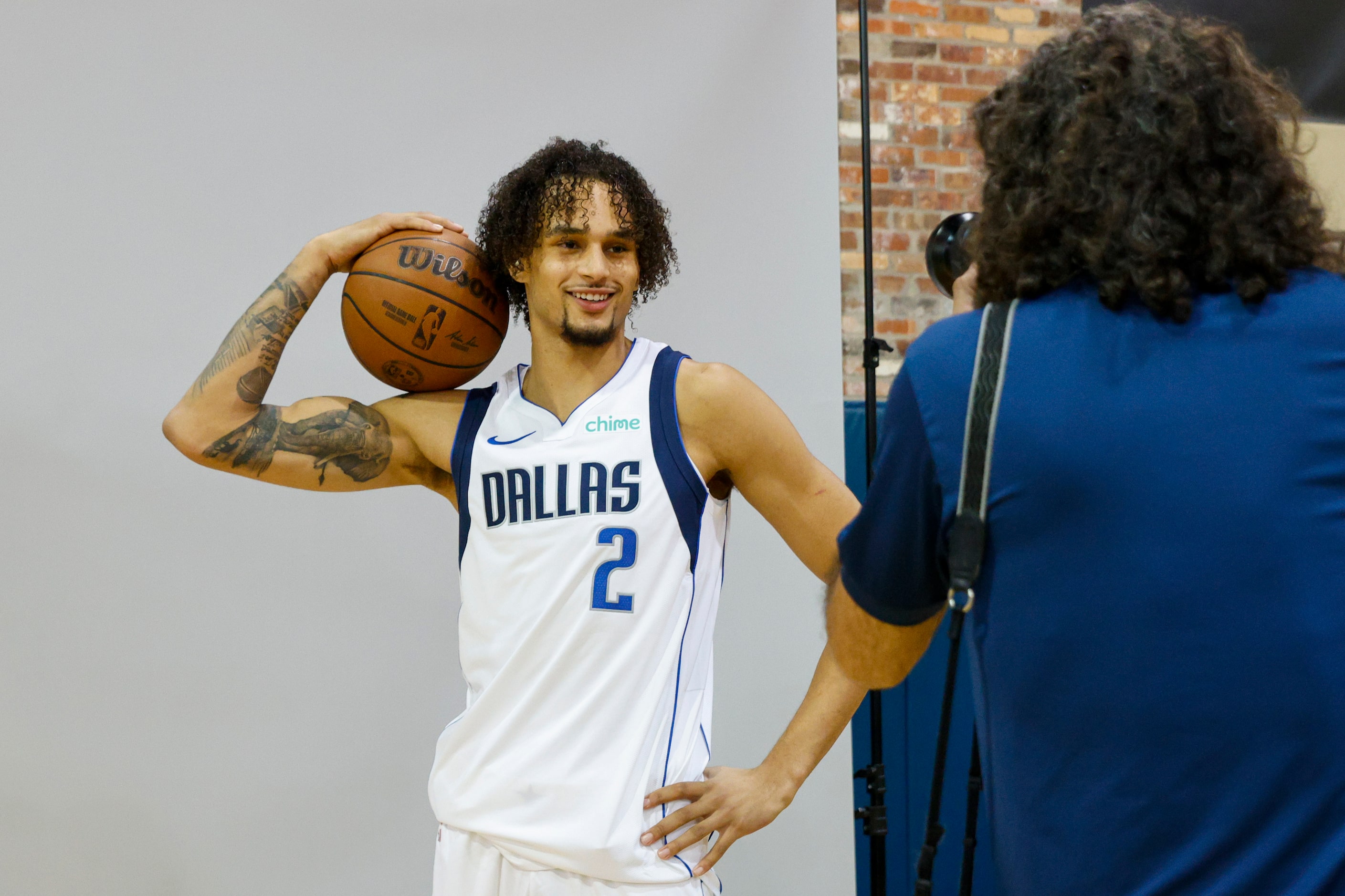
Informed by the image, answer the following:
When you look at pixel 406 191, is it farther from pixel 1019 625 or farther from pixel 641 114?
pixel 1019 625

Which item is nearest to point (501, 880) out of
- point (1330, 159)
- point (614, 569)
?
point (614, 569)

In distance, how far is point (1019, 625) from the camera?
1019 mm

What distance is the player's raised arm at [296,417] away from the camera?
6.72 feet

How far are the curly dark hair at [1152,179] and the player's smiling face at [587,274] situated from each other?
1008mm

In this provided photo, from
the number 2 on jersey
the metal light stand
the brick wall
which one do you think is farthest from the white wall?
the number 2 on jersey

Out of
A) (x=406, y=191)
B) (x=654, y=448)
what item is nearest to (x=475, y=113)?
(x=406, y=191)

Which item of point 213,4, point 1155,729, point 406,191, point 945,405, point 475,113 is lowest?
point 1155,729

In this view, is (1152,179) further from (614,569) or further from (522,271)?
(522,271)

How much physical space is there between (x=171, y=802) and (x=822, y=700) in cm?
172

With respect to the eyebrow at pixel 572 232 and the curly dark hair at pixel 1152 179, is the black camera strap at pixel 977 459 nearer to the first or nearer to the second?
the curly dark hair at pixel 1152 179

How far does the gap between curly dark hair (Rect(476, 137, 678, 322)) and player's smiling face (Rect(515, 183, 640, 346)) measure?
0.9 inches

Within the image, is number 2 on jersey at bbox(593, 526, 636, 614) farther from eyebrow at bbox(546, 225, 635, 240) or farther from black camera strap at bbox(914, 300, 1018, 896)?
black camera strap at bbox(914, 300, 1018, 896)

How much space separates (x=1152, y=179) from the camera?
3.37ft

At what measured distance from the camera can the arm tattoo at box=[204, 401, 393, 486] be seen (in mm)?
2062
